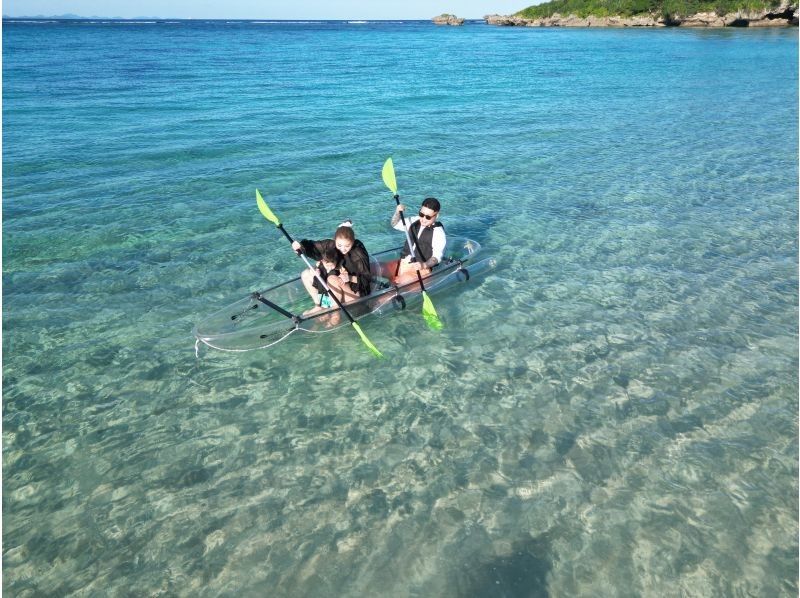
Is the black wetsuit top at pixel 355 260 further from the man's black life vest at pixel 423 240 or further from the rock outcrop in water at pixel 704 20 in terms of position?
the rock outcrop in water at pixel 704 20

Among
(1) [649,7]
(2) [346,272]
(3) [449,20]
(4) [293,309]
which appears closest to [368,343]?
(2) [346,272]

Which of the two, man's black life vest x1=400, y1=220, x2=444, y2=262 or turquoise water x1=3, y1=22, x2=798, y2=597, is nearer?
turquoise water x1=3, y1=22, x2=798, y2=597

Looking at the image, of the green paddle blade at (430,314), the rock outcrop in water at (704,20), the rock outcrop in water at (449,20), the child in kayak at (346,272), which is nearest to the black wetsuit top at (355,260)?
the child in kayak at (346,272)

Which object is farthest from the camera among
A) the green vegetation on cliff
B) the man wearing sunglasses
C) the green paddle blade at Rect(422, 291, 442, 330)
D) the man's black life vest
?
the green vegetation on cliff

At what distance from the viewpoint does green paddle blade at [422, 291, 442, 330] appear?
29.2 feet

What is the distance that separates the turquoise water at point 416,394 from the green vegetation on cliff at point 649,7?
99.7 metres

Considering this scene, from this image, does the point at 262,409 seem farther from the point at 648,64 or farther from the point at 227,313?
the point at 648,64

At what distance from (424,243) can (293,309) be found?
2.52m

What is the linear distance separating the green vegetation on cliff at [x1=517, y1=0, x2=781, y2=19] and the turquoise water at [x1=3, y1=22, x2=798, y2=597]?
99.7 m

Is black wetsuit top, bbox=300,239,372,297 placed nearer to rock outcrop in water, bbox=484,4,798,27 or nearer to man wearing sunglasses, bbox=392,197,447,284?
man wearing sunglasses, bbox=392,197,447,284

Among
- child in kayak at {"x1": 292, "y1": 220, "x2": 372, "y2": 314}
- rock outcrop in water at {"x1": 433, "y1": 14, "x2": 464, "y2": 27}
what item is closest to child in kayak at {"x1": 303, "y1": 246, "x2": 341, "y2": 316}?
child in kayak at {"x1": 292, "y1": 220, "x2": 372, "y2": 314}

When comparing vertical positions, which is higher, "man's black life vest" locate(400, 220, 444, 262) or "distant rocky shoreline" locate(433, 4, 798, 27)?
"man's black life vest" locate(400, 220, 444, 262)

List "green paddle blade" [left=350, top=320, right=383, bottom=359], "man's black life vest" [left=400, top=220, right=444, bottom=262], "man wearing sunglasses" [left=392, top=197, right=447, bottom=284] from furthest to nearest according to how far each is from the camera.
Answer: "man's black life vest" [left=400, top=220, right=444, bottom=262] < "man wearing sunglasses" [left=392, top=197, right=447, bottom=284] < "green paddle blade" [left=350, top=320, right=383, bottom=359]

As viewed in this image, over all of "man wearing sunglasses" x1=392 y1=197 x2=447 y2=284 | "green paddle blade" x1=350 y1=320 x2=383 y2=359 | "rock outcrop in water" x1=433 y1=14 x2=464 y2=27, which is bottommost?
"rock outcrop in water" x1=433 y1=14 x2=464 y2=27
